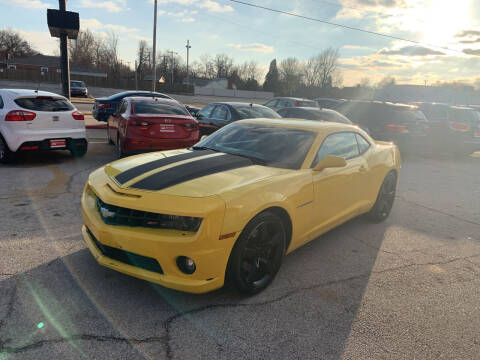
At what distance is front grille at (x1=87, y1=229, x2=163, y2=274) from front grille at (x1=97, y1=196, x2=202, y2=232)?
0.72 ft

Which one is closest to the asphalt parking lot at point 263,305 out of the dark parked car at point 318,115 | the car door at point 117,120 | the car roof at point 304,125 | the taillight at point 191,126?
the car roof at point 304,125

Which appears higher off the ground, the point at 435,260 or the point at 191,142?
the point at 191,142

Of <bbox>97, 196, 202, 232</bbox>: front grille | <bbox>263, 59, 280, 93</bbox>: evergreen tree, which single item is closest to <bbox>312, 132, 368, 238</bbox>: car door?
<bbox>97, 196, 202, 232</bbox>: front grille

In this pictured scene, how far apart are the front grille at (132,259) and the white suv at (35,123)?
16.7ft

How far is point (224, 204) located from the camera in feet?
8.35

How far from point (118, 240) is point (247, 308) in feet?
3.75

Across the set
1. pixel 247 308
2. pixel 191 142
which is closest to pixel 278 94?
pixel 191 142

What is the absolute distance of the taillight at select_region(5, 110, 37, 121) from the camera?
661 centimetres

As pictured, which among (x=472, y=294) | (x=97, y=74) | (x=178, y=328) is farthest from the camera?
(x=97, y=74)

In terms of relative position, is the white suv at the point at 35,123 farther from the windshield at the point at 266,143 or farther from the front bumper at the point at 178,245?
the front bumper at the point at 178,245

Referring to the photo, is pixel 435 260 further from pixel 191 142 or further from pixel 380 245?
pixel 191 142

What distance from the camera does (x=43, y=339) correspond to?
2316mm

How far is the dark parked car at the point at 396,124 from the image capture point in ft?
34.7

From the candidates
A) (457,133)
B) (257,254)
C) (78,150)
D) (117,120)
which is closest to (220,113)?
(117,120)
